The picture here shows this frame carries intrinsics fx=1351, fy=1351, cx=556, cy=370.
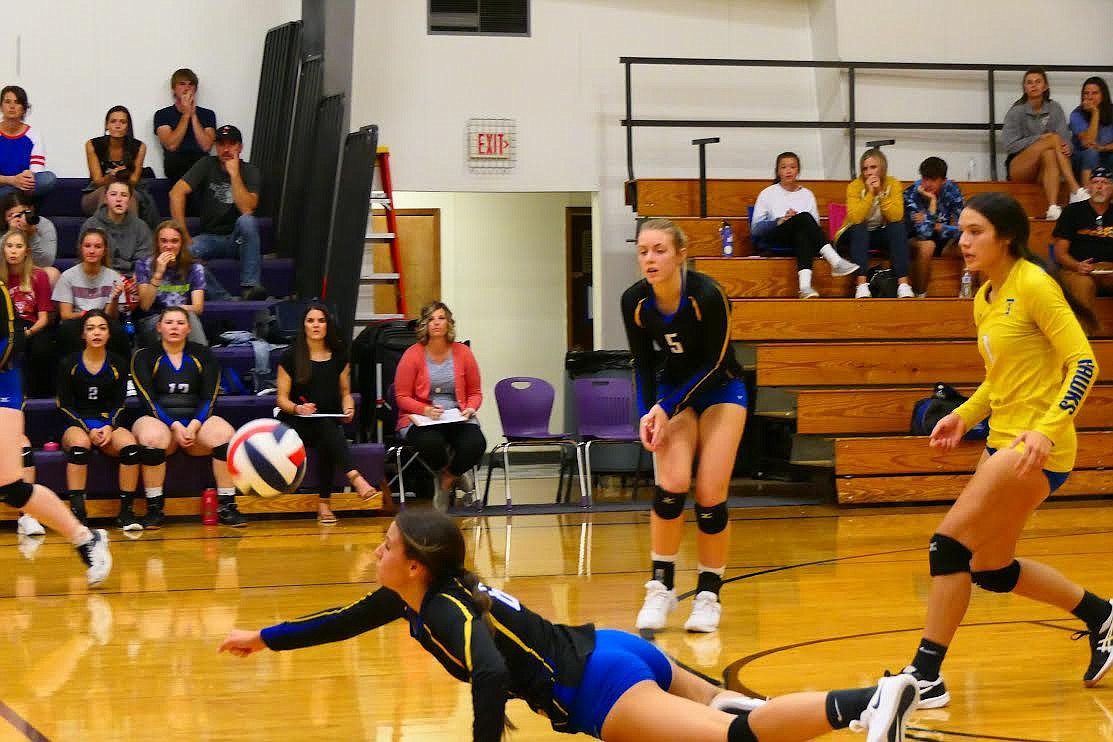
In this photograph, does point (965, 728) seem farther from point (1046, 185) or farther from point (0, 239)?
point (1046, 185)

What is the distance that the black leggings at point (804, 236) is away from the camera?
34.5ft

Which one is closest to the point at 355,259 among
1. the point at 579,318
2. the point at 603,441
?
the point at 603,441

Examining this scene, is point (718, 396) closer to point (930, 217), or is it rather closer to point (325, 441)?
point (325, 441)

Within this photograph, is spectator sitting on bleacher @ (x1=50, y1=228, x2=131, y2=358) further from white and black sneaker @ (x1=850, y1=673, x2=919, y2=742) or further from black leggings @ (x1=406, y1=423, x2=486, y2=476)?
white and black sneaker @ (x1=850, y1=673, x2=919, y2=742)

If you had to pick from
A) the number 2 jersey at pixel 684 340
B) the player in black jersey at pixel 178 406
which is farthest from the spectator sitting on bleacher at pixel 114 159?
the number 2 jersey at pixel 684 340

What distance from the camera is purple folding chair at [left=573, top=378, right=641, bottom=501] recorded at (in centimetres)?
1006

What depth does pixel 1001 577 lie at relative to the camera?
418 centimetres

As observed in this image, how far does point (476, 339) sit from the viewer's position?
45.0 ft

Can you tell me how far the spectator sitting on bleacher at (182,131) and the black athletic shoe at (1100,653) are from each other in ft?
29.4

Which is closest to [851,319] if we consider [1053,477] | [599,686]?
[1053,477]

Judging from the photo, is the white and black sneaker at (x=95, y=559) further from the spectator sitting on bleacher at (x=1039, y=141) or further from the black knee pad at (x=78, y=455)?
the spectator sitting on bleacher at (x=1039, y=141)

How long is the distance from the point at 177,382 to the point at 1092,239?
7.08 meters

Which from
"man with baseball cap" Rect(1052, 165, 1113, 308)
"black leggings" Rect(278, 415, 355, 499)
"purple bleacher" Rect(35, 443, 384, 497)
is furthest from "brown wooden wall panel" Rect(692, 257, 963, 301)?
"black leggings" Rect(278, 415, 355, 499)

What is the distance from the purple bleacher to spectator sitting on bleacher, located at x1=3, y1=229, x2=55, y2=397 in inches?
26.4
